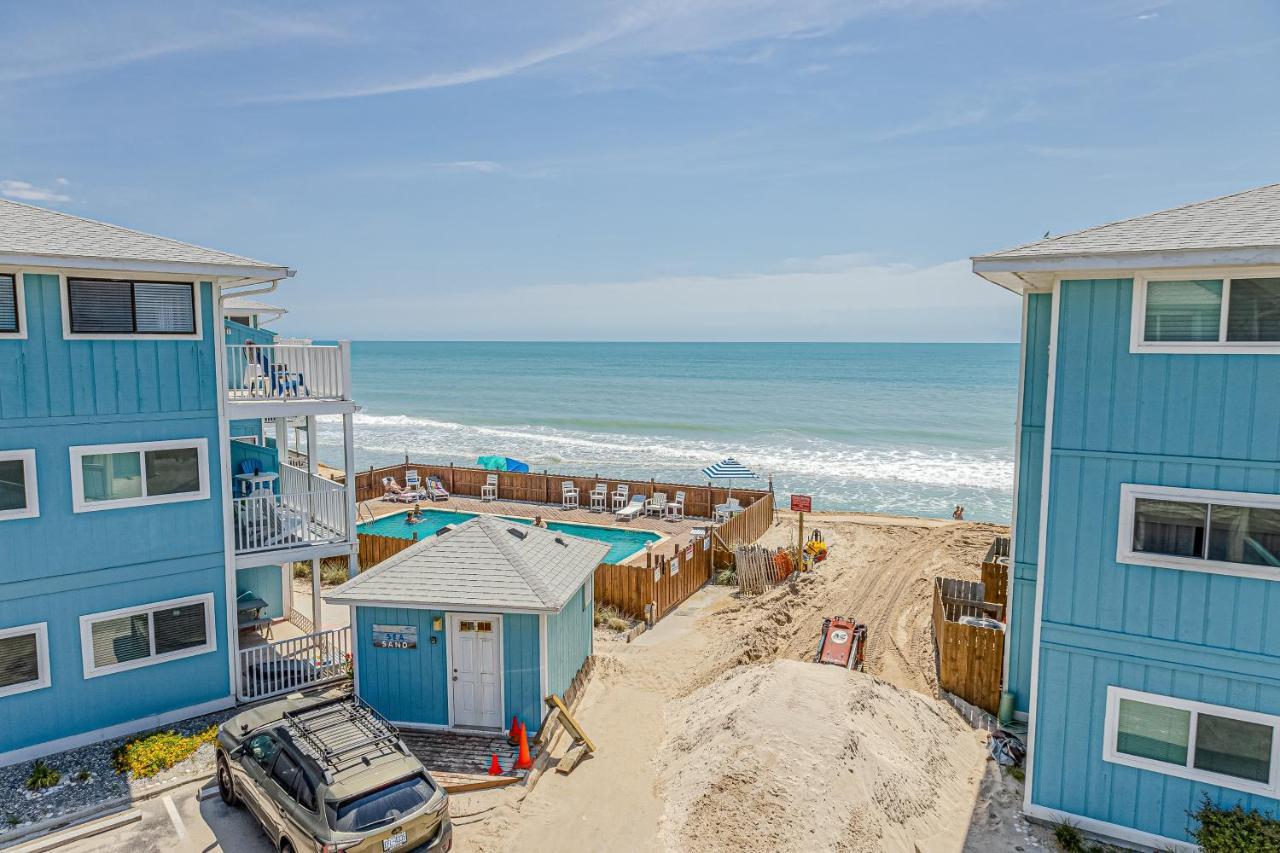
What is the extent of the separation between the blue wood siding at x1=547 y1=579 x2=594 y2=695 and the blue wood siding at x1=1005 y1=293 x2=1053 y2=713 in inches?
297

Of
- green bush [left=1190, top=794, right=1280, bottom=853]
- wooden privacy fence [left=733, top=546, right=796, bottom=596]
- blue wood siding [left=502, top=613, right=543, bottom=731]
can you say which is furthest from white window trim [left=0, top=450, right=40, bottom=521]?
green bush [left=1190, top=794, right=1280, bottom=853]

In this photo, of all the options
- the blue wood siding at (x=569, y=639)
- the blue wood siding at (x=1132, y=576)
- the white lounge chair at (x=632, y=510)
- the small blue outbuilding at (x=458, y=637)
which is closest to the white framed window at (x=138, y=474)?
the small blue outbuilding at (x=458, y=637)

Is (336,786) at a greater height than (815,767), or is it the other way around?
(336,786)

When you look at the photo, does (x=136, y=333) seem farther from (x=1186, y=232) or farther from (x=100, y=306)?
(x=1186, y=232)

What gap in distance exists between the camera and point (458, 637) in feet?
41.1

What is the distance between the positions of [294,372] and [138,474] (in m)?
3.11

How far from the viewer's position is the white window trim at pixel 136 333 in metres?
11.6

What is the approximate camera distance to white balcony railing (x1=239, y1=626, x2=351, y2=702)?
1378 centimetres

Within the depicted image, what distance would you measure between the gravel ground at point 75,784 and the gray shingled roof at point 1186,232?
44.5 feet

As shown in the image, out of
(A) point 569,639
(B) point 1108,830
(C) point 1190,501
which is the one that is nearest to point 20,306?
(A) point 569,639

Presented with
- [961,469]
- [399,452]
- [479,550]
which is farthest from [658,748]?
[399,452]

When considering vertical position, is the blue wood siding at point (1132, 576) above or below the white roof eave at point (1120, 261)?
below

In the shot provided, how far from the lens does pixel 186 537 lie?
12.9 meters

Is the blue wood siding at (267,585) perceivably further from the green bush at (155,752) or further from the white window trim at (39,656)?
the white window trim at (39,656)
